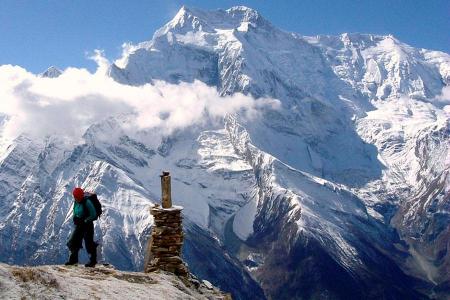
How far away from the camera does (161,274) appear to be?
34219mm

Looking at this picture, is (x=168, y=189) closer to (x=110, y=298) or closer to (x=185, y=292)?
(x=185, y=292)

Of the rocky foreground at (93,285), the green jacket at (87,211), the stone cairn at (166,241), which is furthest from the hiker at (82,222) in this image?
the stone cairn at (166,241)

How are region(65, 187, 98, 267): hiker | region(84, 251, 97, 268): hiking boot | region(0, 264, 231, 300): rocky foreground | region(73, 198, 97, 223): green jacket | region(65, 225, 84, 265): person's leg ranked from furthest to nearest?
region(65, 225, 84, 265): person's leg → region(73, 198, 97, 223): green jacket → region(65, 187, 98, 267): hiker → region(84, 251, 97, 268): hiking boot → region(0, 264, 231, 300): rocky foreground

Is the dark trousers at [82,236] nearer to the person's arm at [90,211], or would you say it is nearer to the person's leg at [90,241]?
the person's leg at [90,241]

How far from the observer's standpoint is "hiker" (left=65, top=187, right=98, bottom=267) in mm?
33156

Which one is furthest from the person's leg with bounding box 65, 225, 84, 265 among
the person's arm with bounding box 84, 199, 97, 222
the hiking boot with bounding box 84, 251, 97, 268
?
the hiking boot with bounding box 84, 251, 97, 268

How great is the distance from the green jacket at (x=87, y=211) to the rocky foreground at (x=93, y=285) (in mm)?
2535

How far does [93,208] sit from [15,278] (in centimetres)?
A: 1128

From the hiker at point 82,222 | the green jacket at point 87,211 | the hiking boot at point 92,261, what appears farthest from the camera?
the green jacket at point 87,211

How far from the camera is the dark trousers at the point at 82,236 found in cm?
3381

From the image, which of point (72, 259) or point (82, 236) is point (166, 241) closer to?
point (82, 236)

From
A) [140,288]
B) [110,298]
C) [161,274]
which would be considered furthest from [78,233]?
[110,298]

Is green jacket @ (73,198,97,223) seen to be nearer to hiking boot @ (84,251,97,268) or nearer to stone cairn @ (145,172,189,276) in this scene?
hiking boot @ (84,251,97,268)

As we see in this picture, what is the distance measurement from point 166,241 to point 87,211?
17.9 ft
